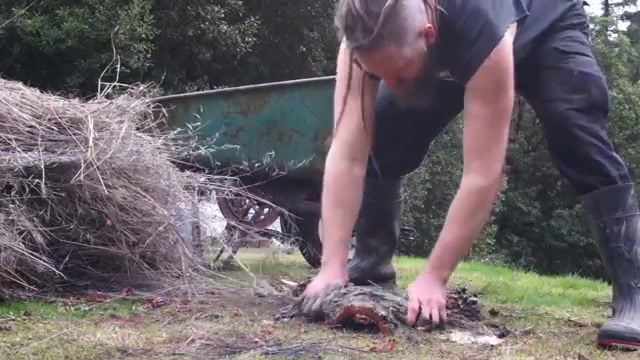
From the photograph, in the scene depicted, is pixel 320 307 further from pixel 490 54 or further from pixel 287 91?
pixel 287 91

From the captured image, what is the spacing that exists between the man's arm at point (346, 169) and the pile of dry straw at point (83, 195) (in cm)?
119

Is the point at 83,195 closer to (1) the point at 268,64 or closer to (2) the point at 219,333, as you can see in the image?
(2) the point at 219,333

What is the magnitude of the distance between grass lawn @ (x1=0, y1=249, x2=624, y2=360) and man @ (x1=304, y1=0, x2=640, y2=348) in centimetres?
17

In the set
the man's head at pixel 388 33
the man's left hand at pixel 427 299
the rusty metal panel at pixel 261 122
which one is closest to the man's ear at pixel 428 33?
the man's head at pixel 388 33

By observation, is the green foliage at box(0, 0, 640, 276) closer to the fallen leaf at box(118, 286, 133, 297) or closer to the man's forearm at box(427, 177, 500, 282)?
the fallen leaf at box(118, 286, 133, 297)

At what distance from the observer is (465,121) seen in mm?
2771

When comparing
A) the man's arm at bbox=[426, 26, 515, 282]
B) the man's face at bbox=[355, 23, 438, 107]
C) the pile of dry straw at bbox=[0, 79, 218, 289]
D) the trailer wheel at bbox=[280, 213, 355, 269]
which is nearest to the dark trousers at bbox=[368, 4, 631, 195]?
the man's face at bbox=[355, 23, 438, 107]

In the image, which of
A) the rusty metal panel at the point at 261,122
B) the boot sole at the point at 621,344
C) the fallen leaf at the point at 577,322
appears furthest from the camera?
the rusty metal panel at the point at 261,122

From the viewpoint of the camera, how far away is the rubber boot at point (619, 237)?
3047mm

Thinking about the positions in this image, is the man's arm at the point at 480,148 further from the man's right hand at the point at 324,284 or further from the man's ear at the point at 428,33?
the man's right hand at the point at 324,284

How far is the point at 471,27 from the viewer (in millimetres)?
2719

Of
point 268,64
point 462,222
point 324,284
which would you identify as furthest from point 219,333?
point 268,64

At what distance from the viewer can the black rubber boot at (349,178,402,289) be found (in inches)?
141

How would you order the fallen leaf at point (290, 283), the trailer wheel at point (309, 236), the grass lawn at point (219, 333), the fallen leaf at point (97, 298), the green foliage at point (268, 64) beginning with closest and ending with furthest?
the grass lawn at point (219, 333), the fallen leaf at point (97, 298), the fallen leaf at point (290, 283), the trailer wheel at point (309, 236), the green foliage at point (268, 64)
